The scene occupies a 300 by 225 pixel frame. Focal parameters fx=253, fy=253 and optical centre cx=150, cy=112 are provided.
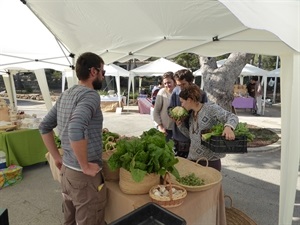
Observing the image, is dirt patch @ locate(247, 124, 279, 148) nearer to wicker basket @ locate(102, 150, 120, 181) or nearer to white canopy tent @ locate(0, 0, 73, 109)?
white canopy tent @ locate(0, 0, 73, 109)

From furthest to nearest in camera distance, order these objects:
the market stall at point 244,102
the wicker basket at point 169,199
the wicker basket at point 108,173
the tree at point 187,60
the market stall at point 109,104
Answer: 1. the tree at point 187,60
2. the market stall at point 109,104
3. the market stall at point 244,102
4. the wicker basket at point 108,173
5. the wicker basket at point 169,199

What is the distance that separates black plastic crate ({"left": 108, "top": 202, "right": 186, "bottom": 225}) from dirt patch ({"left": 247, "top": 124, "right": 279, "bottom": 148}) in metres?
5.86

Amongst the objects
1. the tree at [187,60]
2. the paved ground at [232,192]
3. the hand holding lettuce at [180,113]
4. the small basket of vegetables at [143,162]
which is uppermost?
the tree at [187,60]

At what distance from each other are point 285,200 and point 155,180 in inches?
35.2

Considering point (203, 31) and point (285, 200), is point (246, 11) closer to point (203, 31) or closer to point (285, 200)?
point (203, 31)

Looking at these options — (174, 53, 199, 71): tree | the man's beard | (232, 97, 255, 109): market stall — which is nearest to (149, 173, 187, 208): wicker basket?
the man's beard

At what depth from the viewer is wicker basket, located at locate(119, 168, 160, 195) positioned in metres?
1.82

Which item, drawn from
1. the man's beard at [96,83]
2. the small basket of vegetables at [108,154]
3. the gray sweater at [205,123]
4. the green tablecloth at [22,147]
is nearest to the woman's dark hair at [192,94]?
the gray sweater at [205,123]

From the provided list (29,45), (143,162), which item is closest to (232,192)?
(143,162)

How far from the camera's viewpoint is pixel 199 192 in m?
1.96

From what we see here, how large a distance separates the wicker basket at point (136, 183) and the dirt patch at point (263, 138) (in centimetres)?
545

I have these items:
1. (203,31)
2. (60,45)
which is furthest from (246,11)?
(60,45)

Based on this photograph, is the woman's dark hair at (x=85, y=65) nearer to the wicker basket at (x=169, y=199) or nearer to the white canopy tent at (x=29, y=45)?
the wicker basket at (x=169, y=199)

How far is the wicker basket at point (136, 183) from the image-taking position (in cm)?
182
